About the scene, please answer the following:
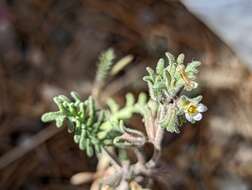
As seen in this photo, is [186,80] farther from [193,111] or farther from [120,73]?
[120,73]

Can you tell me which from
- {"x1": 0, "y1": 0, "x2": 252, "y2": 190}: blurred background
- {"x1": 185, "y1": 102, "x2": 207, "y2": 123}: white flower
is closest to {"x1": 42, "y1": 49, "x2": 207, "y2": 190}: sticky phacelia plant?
{"x1": 185, "y1": 102, "x2": 207, "y2": 123}: white flower

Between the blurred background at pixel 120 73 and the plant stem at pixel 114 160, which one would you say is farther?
the blurred background at pixel 120 73

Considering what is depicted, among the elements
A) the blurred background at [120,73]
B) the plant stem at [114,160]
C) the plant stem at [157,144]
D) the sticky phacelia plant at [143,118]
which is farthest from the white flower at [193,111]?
the blurred background at [120,73]

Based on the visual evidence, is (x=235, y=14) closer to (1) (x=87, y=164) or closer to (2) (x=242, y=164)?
(2) (x=242, y=164)

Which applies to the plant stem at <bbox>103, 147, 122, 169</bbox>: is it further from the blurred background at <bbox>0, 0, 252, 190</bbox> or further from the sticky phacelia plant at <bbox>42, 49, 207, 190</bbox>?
the blurred background at <bbox>0, 0, 252, 190</bbox>

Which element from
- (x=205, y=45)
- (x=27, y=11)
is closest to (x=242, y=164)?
(x=205, y=45)

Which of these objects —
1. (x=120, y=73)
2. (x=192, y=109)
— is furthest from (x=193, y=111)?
(x=120, y=73)

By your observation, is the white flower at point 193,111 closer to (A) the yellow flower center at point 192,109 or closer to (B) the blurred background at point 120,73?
(A) the yellow flower center at point 192,109
